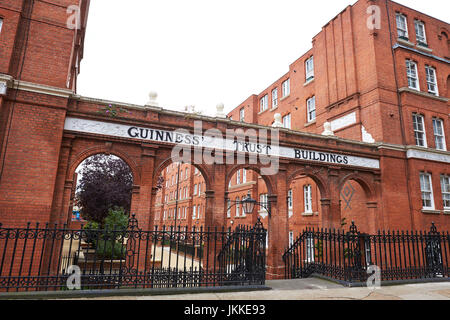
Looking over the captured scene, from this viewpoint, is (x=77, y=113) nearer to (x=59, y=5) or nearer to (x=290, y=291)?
(x=59, y=5)

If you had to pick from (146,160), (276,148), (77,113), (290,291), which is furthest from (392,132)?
(77,113)

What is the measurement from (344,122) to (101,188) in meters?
15.7

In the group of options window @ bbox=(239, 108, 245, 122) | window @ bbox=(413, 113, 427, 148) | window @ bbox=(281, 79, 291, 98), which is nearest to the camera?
window @ bbox=(413, 113, 427, 148)

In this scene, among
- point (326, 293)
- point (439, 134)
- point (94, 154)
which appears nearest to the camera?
point (326, 293)

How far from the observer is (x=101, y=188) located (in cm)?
1798

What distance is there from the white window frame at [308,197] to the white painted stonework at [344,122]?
4.09m

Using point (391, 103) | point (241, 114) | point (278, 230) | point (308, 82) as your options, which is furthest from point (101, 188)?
point (241, 114)

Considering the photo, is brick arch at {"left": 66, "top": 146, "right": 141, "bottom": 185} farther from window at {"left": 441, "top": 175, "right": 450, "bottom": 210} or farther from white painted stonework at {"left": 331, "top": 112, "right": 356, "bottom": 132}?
window at {"left": 441, "top": 175, "right": 450, "bottom": 210}

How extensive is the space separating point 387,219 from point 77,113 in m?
14.6

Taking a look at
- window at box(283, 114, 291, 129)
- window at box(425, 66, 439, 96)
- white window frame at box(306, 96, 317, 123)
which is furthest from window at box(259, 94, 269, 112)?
window at box(425, 66, 439, 96)

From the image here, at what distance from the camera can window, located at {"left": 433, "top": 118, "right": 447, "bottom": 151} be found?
639 inches

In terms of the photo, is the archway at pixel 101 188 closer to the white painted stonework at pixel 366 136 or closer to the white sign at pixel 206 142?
the white sign at pixel 206 142

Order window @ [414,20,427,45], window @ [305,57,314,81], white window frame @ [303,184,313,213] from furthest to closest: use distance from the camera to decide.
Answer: window @ [305,57,314,81], white window frame @ [303,184,313,213], window @ [414,20,427,45]

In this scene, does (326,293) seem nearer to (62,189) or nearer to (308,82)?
(62,189)
